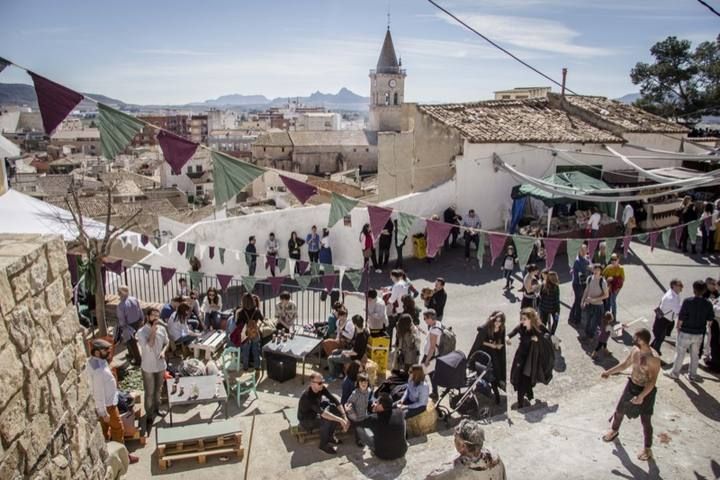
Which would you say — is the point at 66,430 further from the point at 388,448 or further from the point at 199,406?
the point at 199,406

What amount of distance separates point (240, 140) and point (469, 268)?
102045 millimetres

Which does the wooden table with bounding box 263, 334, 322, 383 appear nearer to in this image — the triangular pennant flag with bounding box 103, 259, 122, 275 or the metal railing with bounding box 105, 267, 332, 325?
the metal railing with bounding box 105, 267, 332, 325

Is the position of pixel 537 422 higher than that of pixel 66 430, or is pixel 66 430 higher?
pixel 66 430

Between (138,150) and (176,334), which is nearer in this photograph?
(176,334)

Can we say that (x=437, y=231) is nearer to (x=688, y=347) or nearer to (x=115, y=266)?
(x=688, y=347)

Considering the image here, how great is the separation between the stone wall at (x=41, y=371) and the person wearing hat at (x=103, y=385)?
6.39 feet

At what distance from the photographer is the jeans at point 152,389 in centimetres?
704

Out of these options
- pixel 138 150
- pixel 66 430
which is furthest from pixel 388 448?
pixel 138 150

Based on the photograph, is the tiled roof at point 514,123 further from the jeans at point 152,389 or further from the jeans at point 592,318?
the jeans at point 152,389

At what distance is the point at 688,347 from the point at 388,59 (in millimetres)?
88163

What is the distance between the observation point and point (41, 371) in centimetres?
338

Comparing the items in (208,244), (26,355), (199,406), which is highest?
(26,355)

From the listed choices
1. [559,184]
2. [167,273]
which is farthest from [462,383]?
[559,184]

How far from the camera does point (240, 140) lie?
110375 mm
